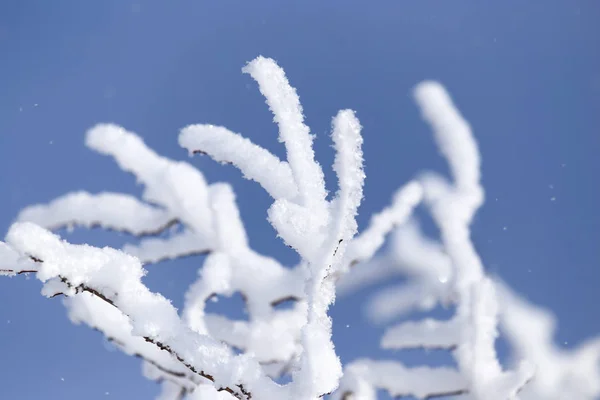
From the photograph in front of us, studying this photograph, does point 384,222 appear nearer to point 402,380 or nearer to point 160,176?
point 402,380

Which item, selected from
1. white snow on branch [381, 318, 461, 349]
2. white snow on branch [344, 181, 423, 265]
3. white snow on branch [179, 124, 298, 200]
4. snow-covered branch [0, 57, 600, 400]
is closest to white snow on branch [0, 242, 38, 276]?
snow-covered branch [0, 57, 600, 400]

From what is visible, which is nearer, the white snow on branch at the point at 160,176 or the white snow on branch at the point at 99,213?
the white snow on branch at the point at 99,213

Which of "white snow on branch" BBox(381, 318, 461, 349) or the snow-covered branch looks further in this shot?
"white snow on branch" BBox(381, 318, 461, 349)

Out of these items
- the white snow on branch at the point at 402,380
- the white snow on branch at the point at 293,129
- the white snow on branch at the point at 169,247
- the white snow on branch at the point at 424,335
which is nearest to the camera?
the white snow on branch at the point at 293,129

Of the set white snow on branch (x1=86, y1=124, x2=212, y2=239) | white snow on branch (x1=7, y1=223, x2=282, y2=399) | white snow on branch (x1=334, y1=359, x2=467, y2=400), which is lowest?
white snow on branch (x1=7, y1=223, x2=282, y2=399)

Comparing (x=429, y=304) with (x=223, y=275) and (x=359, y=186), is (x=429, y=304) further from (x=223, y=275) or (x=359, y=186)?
(x=359, y=186)

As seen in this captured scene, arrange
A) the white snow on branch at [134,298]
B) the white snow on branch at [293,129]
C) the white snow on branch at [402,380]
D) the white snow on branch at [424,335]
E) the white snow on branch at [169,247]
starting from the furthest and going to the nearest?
the white snow on branch at [169,247] < the white snow on branch at [424,335] < the white snow on branch at [402,380] < the white snow on branch at [293,129] < the white snow on branch at [134,298]

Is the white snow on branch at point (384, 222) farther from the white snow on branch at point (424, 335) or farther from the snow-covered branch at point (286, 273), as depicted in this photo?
the white snow on branch at point (424, 335)

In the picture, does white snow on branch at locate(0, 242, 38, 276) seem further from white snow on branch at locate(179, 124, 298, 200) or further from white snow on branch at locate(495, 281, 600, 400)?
white snow on branch at locate(495, 281, 600, 400)

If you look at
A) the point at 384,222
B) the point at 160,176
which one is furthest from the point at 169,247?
the point at 384,222

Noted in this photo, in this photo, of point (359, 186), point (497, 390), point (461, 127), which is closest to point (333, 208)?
point (359, 186)

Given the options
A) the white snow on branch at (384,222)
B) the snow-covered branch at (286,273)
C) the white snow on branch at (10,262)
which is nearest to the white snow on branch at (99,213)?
the snow-covered branch at (286,273)
